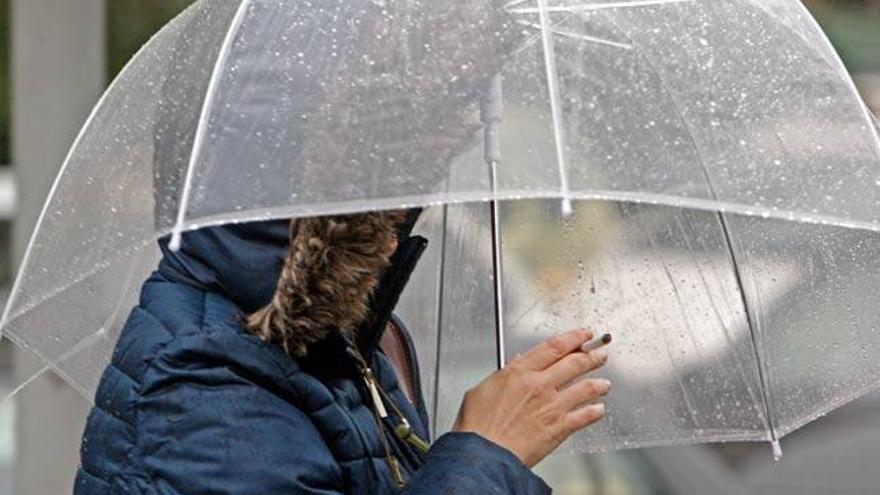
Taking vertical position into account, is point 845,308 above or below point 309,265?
below

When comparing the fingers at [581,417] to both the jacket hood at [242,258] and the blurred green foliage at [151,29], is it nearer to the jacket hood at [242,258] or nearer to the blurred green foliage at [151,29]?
the jacket hood at [242,258]

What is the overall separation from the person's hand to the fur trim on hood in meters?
0.20

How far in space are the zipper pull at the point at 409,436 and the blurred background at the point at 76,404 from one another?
1.70 meters

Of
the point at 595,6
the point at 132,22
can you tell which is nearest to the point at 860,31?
the point at 132,22

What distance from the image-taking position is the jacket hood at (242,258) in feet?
7.88

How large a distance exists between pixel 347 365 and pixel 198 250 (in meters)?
0.24

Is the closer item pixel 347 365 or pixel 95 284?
pixel 347 365

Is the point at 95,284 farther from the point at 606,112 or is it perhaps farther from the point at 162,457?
the point at 606,112

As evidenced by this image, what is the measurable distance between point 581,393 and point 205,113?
584 mm

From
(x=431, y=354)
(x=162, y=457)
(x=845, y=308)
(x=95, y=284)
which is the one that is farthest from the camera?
(x=431, y=354)

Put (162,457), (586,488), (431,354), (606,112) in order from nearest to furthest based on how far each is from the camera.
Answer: (162,457) → (606,112) → (431,354) → (586,488)

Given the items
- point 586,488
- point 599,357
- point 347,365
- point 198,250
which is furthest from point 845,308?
point 586,488

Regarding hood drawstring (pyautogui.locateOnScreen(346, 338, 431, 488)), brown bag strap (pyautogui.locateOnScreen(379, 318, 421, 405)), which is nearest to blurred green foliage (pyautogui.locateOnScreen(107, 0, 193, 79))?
brown bag strap (pyautogui.locateOnScreen(379, 318, 421, 405))

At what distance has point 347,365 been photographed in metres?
2.53
